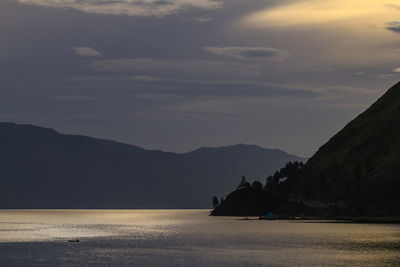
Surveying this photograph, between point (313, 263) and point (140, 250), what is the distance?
58.3m

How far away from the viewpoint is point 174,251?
631ft

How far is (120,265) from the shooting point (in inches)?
6097

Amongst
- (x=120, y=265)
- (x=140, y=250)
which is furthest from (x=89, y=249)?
(x=120, y=265)

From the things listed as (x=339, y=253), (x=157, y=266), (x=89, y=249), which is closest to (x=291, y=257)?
(x=339, y=253)

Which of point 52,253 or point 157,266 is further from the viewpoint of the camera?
point 52,253

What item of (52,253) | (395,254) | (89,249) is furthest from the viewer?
(89,249)

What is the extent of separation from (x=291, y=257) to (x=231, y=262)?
18.5 m

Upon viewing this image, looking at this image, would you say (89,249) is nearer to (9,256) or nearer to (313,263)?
(9,256)

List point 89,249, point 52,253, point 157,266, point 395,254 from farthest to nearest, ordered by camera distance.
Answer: point 89,249, point 52,253, point 395,254, point 157,266

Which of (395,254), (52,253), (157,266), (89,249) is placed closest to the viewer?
(157,266)

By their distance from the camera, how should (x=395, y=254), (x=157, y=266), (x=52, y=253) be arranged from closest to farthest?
(x=157, y=266) < (x=395, y=254) < (x=52, y=253)

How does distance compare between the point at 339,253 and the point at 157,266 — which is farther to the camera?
the point at 339,253

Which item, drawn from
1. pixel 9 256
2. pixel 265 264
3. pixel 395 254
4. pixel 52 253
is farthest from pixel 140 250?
pixel 395 254

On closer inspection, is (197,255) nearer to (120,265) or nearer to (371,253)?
(120,265)
